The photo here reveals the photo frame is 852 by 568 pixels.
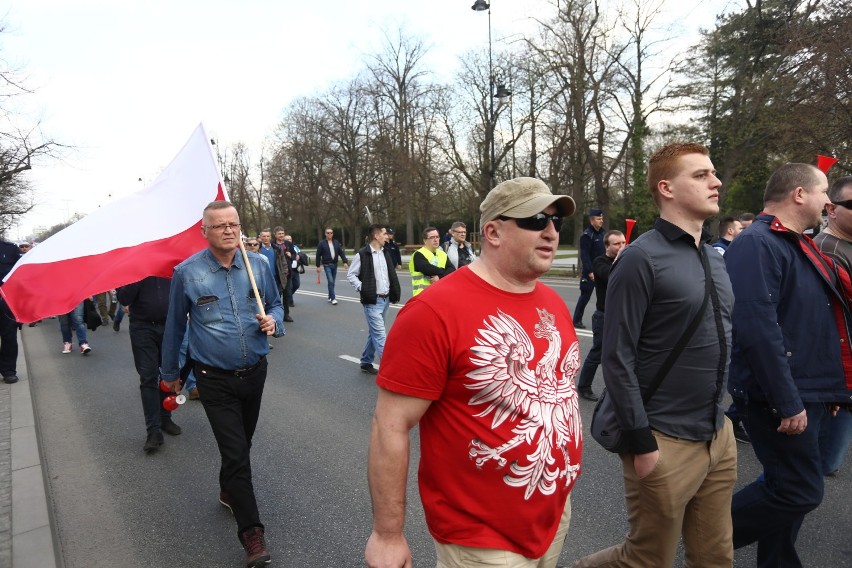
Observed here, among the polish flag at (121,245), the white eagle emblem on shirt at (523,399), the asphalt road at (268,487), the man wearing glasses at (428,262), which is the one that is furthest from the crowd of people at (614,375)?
the man wearing glasses at (428,262)

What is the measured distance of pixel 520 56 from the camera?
2680 cm

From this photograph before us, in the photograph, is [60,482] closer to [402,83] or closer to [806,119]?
[806,119]

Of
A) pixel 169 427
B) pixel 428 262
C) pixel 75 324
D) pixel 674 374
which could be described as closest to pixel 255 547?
pixel 674 374

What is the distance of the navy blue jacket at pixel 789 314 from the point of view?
265cm

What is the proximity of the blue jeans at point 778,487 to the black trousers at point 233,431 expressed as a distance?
8.45 ft

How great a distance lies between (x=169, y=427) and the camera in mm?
5727

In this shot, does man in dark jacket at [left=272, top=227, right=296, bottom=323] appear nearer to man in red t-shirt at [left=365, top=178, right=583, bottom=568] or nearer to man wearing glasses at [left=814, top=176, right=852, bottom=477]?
man wearing glasses at [left=814, top=176, right=852, bottom=477]

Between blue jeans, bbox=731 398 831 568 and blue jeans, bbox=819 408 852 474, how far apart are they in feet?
0.11

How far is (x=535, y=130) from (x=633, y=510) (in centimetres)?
3072

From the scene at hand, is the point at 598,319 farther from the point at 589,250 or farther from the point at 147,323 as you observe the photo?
the point at 147,323

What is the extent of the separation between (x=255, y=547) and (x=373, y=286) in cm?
480

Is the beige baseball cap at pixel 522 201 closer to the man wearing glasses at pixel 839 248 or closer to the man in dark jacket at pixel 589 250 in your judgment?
the man wearing glasses at pixel 839 248

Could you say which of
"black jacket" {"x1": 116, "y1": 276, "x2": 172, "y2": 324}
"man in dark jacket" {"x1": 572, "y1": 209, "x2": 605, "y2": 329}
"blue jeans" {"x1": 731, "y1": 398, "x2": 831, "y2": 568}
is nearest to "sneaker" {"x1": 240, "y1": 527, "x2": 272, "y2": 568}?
"blue jeans" {"x1": 731, "y1": 398, "x2": 831, "y2": 568}

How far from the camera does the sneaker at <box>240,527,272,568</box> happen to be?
3283mm
